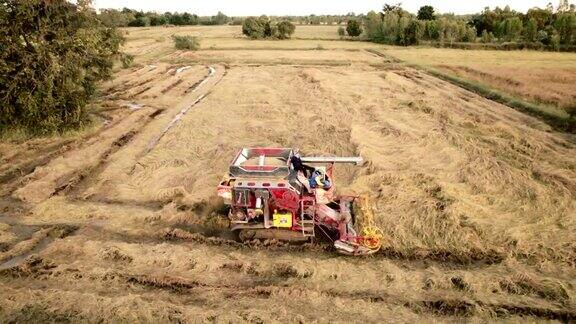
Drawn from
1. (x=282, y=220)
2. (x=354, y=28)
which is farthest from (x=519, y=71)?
(x=354, y=28)

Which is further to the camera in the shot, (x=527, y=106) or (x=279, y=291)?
(x=527, y=106)

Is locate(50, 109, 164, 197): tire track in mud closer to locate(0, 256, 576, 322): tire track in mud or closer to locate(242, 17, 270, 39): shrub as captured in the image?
locate(0, 256, 576, 322): tire track in mud

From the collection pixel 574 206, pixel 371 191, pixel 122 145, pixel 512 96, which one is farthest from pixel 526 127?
pixel 122 145

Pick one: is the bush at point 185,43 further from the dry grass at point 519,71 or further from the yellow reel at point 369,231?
the yellow reel at point 369,231

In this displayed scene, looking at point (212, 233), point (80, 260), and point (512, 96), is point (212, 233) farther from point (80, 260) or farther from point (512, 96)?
point (512, 96)

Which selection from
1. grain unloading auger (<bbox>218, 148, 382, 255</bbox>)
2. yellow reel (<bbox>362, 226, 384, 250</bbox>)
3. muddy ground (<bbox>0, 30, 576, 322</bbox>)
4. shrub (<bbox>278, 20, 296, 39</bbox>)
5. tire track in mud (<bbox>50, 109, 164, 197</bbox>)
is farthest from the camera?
shrub (<bbox>278, 20, 296, 39</bbox>)

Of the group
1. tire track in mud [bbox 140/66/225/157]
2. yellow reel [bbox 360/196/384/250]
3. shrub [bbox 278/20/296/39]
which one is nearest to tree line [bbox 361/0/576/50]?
shrub [bbox 278/20/296/39]

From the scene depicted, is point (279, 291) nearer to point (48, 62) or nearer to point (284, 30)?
point (48, 62)
